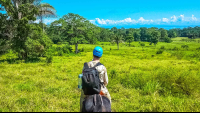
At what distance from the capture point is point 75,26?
36094 mm

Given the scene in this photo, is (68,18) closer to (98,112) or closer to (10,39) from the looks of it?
(10,39)

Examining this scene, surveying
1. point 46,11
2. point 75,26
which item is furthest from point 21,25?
point 75,26

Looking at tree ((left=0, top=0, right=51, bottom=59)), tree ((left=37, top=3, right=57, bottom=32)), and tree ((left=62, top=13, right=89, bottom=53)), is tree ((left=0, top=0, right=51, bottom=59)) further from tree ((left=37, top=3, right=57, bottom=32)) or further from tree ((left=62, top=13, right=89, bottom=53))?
tree ((left=62, top=13, right=89, bottom=53))

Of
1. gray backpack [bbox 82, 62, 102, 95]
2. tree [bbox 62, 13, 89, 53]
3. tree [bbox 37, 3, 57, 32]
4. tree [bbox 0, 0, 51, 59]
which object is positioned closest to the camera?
gray backpack [bbox 82, 62, 102, 95]

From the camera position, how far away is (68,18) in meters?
35.8

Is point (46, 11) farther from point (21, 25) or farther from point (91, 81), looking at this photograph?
point (91, 81)

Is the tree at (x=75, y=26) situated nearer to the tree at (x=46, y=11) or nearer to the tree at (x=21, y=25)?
the tree at (x=46, y=11)

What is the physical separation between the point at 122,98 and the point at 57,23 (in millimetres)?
32656

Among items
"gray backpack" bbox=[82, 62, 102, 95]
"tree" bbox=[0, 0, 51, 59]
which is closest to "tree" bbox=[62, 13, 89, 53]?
"tree" bbox=[0, 0, 51, 59]

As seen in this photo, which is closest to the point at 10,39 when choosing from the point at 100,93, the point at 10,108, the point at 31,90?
the point at 31,90

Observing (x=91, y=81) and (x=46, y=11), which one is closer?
(x=91, y=81)

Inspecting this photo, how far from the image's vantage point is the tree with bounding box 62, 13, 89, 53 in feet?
117

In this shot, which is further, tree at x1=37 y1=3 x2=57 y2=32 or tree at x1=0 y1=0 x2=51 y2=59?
tree at x1=37 y1=3 x2=57 y2=32

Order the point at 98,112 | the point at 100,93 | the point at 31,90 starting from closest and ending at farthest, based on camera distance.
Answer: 1. the point at 98,112
2. the point at 100,93
3. the point at 31,90
